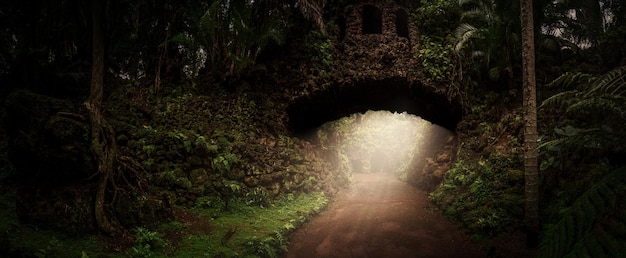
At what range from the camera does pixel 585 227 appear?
1346 mm

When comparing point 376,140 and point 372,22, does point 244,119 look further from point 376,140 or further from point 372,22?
point 376,140

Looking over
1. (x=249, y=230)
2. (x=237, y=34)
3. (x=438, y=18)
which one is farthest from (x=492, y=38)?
(x=249, y=230)

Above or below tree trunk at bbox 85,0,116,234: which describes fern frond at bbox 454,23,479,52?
above

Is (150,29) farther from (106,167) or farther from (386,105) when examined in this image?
(386,105)

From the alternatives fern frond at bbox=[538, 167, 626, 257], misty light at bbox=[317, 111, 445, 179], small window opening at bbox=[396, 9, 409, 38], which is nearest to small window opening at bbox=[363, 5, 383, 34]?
small window opening at bbox=[396, 9, 409, 38]

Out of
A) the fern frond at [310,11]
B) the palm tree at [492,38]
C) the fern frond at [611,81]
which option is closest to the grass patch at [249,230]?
the fern frond at [611,81]

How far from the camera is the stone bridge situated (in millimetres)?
12000

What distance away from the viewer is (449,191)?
9.77m

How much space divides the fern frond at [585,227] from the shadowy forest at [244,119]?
2.27 metres

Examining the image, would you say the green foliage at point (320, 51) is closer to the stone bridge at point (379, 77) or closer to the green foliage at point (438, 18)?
the stone bridge at point (379, 77)

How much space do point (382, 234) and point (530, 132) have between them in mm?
3782

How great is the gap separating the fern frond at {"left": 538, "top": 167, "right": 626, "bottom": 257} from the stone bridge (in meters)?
→ 10.7

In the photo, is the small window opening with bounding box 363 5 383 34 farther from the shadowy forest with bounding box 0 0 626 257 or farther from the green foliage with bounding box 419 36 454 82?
the green foliage with bounding box 419 36 454 82

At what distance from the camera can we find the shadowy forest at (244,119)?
5730 mm
